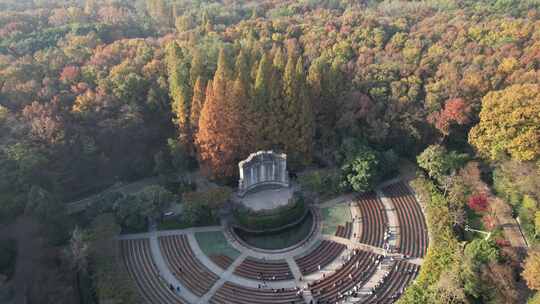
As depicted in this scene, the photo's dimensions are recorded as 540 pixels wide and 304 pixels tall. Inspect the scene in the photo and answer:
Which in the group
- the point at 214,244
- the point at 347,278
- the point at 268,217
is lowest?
the point at 347,278

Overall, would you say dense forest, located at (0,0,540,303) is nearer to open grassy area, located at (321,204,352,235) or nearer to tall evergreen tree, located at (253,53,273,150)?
tall evergreen tree, located at (253,53,273,150)

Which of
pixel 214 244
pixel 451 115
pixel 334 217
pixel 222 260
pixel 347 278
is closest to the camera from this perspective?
pixel 347 278

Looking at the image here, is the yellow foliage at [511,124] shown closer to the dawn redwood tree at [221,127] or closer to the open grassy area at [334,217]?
the open grassy area at [334,217]

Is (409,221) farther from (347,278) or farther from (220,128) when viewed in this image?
(220,128)

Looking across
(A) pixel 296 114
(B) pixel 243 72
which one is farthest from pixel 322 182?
(B) pixel 243 72

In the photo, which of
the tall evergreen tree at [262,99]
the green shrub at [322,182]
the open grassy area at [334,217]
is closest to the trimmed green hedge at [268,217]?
the green shrub at [322,182]

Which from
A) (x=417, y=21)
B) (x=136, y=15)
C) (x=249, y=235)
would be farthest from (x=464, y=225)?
(x=136, y=15)
